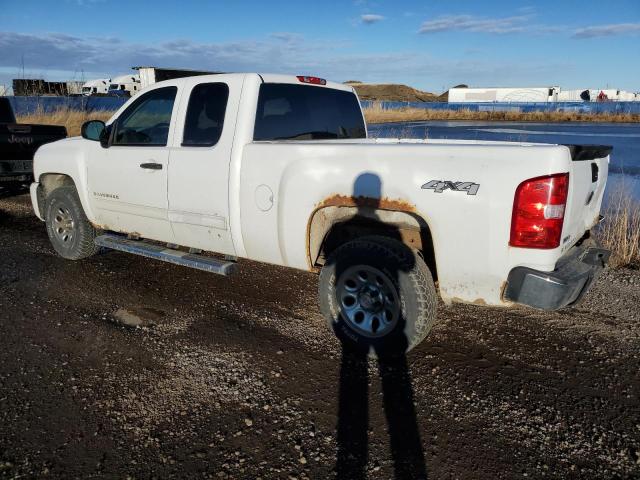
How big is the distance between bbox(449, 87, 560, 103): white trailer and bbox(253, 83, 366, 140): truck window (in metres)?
59.6

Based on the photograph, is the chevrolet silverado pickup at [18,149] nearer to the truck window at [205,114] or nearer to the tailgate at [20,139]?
the tailgate at [20,139]

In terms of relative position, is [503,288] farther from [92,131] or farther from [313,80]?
[92,131]

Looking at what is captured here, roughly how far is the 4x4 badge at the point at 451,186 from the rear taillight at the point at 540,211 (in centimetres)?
25

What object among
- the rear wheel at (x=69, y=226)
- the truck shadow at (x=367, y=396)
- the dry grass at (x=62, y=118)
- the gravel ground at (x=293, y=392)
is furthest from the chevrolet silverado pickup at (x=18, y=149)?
the dry grass at (x=62, y=118)

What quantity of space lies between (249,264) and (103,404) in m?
3.02

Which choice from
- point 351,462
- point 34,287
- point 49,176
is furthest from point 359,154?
point 49,176

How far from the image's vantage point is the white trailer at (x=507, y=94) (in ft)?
194

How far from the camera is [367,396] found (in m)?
3.11

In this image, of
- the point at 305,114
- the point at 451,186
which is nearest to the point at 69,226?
the point at 305,114

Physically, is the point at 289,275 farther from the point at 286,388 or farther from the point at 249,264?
the point at 286,388

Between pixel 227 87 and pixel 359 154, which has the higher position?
pixel 227 87

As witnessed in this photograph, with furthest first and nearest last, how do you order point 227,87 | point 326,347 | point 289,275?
point 289,275
point 227,87
point 326,347

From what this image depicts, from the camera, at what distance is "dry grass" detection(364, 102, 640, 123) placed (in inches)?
1234

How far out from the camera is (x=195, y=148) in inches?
167
